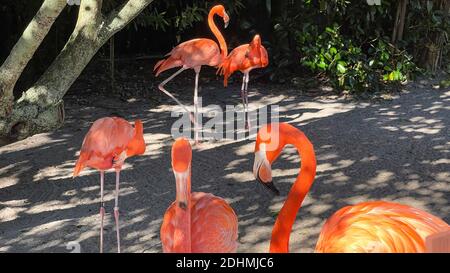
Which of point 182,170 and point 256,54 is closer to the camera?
point 182,170

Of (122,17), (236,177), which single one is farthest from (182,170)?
(236,177)

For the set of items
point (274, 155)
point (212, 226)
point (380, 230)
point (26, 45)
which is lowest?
point (212, 226)

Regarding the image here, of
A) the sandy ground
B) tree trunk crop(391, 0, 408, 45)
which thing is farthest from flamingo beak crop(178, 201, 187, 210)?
tree trunk crop(391, 0, 408, 45)

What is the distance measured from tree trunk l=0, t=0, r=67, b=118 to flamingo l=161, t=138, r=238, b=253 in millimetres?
1127

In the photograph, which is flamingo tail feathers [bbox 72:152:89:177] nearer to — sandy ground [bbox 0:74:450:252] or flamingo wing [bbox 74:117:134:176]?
flamingo wing [bbox 74:117:134:176]

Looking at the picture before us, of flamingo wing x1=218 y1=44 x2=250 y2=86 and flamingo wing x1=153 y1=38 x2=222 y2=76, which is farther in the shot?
flamingo wing x1=218 y1=44 x2=250 y2=86

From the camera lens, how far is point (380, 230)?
2.22m

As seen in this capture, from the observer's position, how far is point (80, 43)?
10.8 feet

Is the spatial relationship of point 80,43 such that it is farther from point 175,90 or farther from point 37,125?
point 175,90

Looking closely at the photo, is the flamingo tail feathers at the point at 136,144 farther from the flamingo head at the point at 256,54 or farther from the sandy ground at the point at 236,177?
the flamingo head at the point at 256,54

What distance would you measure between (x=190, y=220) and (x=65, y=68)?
1.26 m

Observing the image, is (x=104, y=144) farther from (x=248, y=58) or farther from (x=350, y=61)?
(x=350, y=61)

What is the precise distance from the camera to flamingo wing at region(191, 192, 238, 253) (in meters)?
2.61
